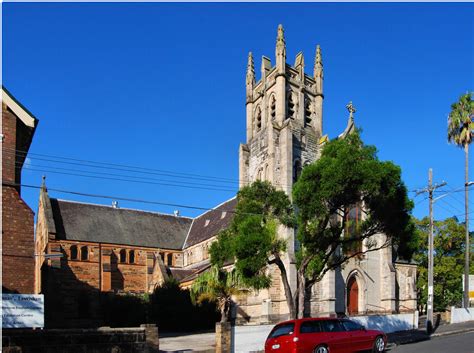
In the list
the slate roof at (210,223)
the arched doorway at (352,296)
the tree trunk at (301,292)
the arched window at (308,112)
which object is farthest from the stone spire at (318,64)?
the tree trunk at (301,292)

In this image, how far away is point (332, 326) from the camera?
17.1 meters

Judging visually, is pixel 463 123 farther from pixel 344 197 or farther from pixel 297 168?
pixel 344 197

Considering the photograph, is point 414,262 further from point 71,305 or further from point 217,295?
point 71,305

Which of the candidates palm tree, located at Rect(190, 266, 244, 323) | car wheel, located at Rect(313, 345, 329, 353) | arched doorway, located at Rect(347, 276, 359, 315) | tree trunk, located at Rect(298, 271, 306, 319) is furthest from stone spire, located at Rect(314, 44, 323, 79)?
car wheel, located at Rect(313, 345, 329, 353)

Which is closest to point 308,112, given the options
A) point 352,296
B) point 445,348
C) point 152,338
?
point 352,296

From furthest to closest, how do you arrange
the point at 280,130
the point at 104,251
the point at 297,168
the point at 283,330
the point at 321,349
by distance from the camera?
the point at 104,251, the point at 280,130, the point at 297,168, the point at 283,330, the point at 321,349

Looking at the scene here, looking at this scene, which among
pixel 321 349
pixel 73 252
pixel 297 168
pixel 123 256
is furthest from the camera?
pixel 123 256

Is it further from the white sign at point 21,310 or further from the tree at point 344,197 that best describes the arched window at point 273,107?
the white sign at point 21,310

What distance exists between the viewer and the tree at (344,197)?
19984mm

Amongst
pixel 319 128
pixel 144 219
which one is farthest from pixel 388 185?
pixel 144 219

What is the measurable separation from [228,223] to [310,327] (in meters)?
28.7

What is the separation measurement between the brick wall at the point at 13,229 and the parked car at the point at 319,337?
10.1m

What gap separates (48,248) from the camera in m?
45.8

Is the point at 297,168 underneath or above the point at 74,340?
above
